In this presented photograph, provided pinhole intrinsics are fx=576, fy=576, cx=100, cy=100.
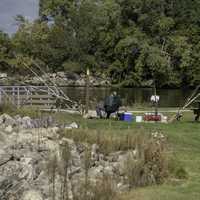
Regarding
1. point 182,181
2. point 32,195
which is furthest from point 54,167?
point 182,181

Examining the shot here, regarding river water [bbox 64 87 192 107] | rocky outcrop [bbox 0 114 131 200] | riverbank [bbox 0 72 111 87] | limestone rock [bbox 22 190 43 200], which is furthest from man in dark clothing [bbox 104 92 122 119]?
riverbank [bbox 0 72 111 87]

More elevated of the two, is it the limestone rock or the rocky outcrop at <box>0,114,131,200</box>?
the rocky outcrop at <box>0,114,131,200</box>

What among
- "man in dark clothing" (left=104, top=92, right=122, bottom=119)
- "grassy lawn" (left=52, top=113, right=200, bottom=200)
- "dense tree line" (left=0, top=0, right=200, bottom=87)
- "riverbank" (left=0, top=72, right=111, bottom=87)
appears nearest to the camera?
"grassy lawn" (left=52, top=113, right=200, bottom=200)

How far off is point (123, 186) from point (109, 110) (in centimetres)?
1355

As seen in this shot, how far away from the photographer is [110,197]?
9320mm

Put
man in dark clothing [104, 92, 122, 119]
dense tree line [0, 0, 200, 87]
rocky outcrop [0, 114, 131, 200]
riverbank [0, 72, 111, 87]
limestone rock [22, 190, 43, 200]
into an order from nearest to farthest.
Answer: limestone rock [22, 190, 43, 200], rocky outcrop [0, 114, 131, 200], man in dark clothing [104, 92, 122, 119], dense tree line [0, 0, 200, 87], riverbank [0, 72, 111, 87]

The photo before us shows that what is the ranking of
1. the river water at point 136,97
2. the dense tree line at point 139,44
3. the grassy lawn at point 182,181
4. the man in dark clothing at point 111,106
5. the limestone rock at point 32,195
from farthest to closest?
the dense tree line at point 139,44
the river water at point 136,97
the man in dark clothing at point 111,106
the grassy lawn at point 182,181
the limestone rock at point 32,195

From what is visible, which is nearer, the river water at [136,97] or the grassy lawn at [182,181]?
the grassy lawn at [182,181]

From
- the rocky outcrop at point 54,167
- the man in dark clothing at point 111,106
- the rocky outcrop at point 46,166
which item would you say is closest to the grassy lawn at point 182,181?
the rocky outcrop at point 54,167

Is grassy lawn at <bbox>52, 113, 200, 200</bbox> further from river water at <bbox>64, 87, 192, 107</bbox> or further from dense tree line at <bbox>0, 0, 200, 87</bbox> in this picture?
dense tree line at <bbox>0, 0, 200, 87</bbox>

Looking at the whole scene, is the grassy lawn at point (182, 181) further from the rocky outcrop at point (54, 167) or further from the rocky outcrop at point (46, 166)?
the rocky outcrop at point (46, 166)

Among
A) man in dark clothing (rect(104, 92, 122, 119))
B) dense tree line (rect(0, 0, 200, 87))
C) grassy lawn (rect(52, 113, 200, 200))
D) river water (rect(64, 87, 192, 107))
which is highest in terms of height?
dense tree line (rect(0, 0, 200, 87))

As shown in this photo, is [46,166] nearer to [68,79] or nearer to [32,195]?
[32,195]

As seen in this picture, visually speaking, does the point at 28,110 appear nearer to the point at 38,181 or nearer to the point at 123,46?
the point at 38,181
